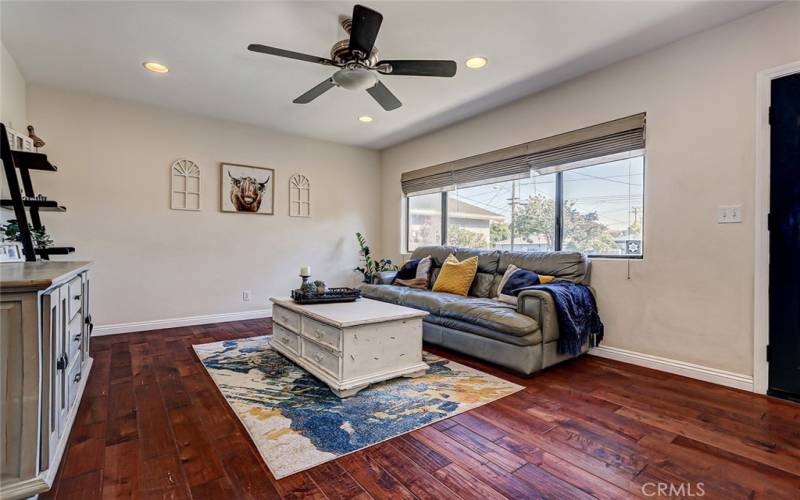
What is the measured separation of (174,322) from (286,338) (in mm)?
2015

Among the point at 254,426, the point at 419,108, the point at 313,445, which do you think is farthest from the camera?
the point at 419,108

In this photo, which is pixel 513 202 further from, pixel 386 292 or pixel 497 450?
pixel 497 450

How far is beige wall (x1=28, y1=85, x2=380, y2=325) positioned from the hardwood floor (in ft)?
6.07

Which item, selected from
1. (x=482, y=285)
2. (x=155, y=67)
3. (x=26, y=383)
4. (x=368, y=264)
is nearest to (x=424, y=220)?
(x=368, y=264)

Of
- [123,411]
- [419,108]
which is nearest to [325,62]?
[419,108]

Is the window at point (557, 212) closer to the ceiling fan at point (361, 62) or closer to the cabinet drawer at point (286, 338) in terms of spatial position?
the ceiling fan at point (361, 62)

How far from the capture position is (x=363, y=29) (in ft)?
6.96

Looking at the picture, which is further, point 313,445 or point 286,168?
point 286,168

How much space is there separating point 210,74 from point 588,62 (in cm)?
335

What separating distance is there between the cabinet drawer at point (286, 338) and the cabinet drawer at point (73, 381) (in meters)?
1.33

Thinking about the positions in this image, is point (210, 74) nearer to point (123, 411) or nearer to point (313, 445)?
point (123, 411)

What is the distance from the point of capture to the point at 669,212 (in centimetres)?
286

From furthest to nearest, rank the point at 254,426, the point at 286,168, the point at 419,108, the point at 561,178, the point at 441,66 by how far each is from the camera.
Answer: the point at 286,168 < the point at 419,108 < the point at 561,178 < the point at 441,66 < the point at 254,426

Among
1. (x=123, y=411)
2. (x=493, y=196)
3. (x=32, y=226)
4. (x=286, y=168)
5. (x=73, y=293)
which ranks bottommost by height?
(x=123, y=411)
